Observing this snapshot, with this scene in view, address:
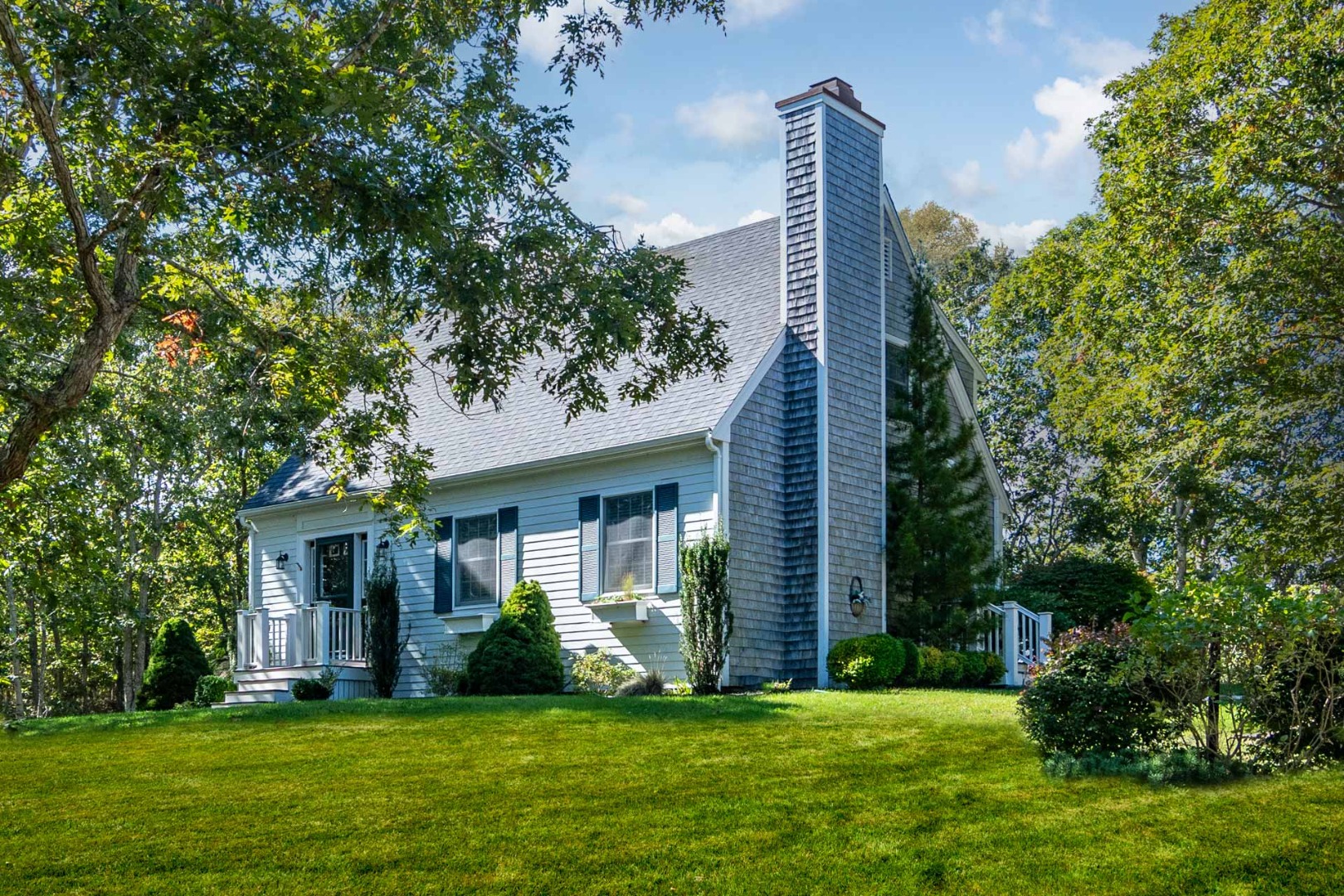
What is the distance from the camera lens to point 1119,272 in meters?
17.8

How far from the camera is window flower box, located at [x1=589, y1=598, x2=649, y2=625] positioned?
16031mm

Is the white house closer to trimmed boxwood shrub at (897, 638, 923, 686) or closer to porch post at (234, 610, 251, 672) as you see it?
porch post at (234, 610, 251, 672)

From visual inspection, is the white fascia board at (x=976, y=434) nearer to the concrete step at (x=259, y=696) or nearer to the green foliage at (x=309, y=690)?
the green foliage at (x=309, y=690)

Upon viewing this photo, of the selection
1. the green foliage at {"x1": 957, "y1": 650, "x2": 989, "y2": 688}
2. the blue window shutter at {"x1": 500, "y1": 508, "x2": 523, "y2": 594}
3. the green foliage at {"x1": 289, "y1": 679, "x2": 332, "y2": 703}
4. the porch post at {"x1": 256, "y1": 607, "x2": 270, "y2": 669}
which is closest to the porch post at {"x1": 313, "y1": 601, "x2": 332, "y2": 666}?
the green foliage at {"x1": 289, "y1": 679, "x2": 332, "y2": 703}

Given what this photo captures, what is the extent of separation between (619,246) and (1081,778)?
225 inches

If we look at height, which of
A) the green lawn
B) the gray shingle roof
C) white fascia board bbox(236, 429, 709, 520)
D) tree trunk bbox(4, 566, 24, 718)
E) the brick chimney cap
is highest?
the brick chimney cap

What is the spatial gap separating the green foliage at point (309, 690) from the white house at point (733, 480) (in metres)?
0.34

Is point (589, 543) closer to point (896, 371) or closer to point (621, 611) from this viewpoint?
point (621, 611)

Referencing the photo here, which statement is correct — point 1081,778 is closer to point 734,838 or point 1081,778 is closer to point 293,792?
point 734,838

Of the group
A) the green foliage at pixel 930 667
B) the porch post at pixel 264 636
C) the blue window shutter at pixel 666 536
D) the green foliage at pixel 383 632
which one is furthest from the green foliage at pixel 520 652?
the green foliage at pixel 930 667

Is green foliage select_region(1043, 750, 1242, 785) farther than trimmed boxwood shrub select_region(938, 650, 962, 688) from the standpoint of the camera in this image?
No

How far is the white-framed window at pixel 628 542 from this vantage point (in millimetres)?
16422

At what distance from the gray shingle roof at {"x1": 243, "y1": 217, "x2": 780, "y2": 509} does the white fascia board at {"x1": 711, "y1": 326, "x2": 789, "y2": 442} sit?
73mm

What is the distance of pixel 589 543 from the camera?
17.0 m
